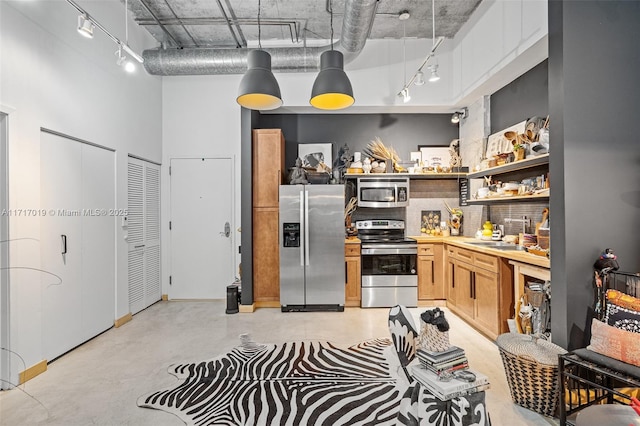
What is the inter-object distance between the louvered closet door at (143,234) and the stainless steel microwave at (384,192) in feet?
10.2

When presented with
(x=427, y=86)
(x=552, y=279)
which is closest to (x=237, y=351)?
(x=552, y=279)

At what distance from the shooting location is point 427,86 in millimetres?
4820

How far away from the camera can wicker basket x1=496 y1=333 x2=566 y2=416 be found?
2098 mm

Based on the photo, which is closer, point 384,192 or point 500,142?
point 500,142

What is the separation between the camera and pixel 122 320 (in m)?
4.00

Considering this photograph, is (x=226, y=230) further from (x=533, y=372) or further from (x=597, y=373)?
(x=597, y=373)

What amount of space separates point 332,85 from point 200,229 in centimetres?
325

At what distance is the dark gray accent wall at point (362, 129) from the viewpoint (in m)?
5.24

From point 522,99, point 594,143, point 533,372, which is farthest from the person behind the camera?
point 522,99

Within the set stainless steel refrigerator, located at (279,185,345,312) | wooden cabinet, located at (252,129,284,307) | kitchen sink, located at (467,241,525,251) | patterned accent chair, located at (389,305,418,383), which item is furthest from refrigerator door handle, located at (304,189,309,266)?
patterned accent chair, located at (389,305,418,383)

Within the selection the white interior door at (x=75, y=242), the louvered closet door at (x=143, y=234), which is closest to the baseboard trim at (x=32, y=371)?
the white interior door at (x=75, y=242)

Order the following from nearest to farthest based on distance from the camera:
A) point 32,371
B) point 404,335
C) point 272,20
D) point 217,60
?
point 404,335, point 32,371, point 272,20, point 217,60

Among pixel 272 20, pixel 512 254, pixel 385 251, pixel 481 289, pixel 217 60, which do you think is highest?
pixel 272 20

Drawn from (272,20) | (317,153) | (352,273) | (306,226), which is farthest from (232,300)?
(272,20)
